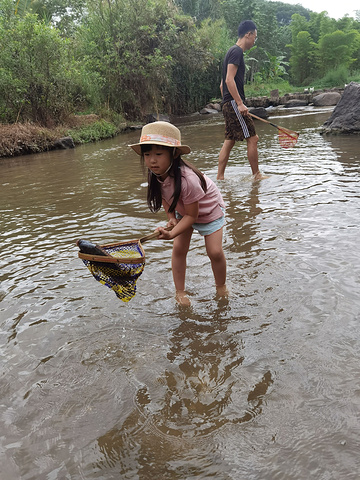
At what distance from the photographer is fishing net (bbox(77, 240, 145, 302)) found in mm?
2125

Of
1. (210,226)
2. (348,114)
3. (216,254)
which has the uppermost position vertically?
(210,226)

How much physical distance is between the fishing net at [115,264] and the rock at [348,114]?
859 cm

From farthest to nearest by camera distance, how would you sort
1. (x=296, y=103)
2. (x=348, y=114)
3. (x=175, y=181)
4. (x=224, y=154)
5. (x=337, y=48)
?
(x=337, y=48)
(x=296, y=103)
(x=348, y=114)
(x=224, y=154)
(x=175, y=181)

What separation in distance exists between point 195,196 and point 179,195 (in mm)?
95

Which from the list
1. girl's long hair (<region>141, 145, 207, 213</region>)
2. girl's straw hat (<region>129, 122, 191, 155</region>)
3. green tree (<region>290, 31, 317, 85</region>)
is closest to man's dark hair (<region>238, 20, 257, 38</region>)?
girl's long hair (<region>141, 145, 207, 213</region>)

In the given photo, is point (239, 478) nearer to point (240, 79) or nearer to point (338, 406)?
point (338, 406)

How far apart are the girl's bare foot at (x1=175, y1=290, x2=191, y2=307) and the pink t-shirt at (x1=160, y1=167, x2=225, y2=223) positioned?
1.72 ft

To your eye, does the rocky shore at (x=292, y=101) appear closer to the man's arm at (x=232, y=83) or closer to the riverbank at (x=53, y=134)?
the riverbank at (x=53, y=134)

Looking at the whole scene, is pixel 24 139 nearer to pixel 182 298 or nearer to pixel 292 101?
pixel 182 298

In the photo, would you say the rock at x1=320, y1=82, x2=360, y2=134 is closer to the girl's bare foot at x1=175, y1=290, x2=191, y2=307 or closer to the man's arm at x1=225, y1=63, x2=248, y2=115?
the man's arm at x1=225, y1=63, x2=248, y2=115

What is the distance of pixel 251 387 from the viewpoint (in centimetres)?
191

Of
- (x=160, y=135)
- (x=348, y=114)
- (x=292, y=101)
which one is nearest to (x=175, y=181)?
(x=160, y=135)

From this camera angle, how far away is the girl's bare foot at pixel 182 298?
2.75 metres

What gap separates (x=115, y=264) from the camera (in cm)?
214
